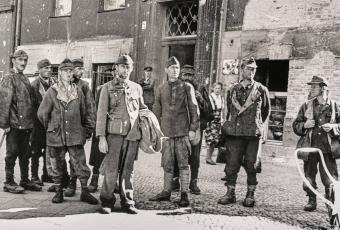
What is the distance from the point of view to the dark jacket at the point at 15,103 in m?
6.70

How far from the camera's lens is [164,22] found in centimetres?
1505


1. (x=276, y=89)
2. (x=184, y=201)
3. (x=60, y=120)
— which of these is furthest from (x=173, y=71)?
(x=276, y=89)

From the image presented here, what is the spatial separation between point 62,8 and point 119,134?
13194mm

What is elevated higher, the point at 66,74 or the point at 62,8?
the point at 62,8

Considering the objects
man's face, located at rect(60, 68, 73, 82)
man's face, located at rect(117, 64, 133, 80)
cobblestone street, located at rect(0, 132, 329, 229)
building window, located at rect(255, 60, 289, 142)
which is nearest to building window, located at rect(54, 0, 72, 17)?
building window, located at rect(255, 60, 289, 142)

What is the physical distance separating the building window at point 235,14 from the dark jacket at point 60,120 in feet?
25.3

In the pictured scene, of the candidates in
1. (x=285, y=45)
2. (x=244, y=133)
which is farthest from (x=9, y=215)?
(x=285, y=45)

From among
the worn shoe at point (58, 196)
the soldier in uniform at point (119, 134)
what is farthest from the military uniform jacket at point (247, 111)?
the worn shoe at point (58, 196)

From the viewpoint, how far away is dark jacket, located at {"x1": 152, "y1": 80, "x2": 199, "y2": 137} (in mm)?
6566

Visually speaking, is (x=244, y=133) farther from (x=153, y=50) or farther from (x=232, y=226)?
(x=153, y=50)

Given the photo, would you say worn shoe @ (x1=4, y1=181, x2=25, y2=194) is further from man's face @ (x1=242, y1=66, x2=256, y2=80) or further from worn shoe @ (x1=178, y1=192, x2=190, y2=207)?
man's face @ (x1=242, y1=66, x2=256, y2=80)

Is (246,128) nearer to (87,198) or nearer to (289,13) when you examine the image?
(87,198)

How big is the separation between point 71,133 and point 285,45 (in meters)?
7.53

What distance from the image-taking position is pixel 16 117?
22.2 feet
